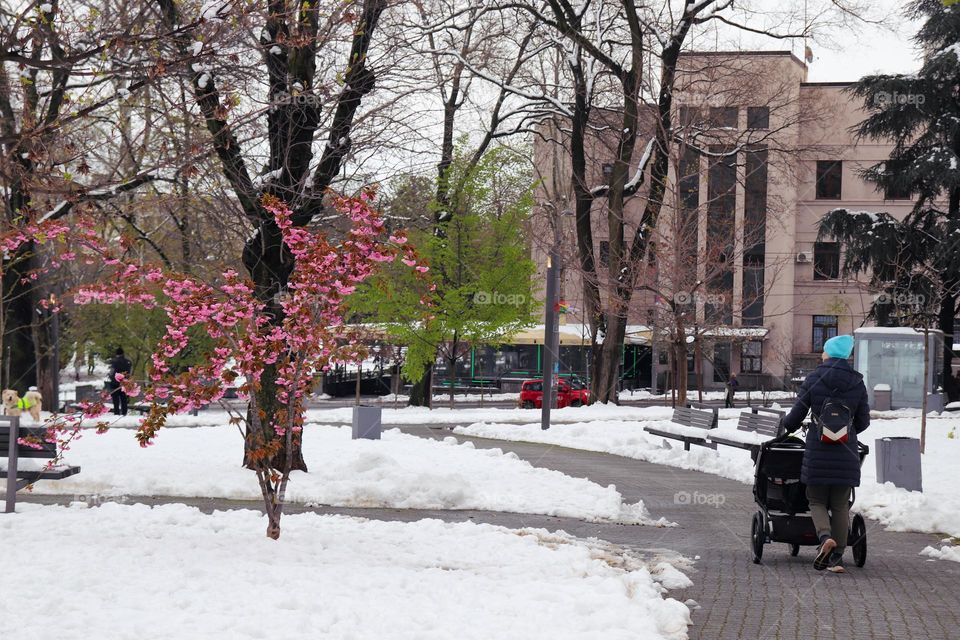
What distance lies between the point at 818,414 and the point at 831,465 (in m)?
0.42

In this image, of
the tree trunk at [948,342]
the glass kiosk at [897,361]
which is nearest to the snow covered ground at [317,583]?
the glass kiosk at [897,361]

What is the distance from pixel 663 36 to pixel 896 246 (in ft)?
38.7

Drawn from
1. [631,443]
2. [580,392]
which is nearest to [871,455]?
[631,443]

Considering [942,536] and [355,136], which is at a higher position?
[355,136]

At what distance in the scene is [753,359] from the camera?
62.0m

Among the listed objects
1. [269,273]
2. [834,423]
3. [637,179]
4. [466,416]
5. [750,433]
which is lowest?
[466,416]

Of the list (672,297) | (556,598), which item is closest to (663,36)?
(672,297)

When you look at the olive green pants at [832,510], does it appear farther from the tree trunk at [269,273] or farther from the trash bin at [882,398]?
the trash bin at [882,398]

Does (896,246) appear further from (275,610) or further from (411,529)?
(275,610)

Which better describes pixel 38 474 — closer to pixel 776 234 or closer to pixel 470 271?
pixel 470 271

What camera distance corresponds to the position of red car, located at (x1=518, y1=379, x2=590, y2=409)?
4428 cm

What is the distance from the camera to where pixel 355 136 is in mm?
15805

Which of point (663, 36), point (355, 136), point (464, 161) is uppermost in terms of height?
point (663, 36)

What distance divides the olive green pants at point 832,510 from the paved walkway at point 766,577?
0.34 meters
